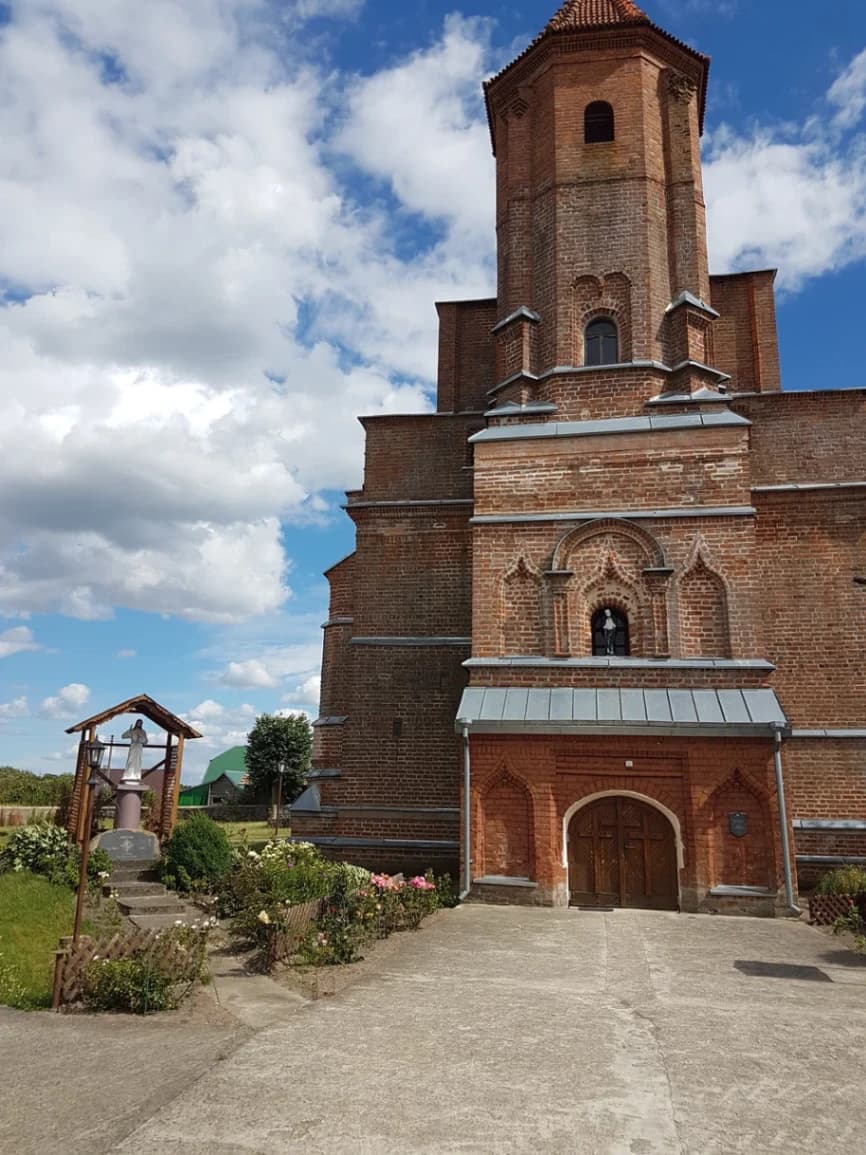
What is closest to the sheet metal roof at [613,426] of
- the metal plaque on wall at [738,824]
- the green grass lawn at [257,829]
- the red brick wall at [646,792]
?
the red brick wall at [646,792]

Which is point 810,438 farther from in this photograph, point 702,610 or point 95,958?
point 95,958

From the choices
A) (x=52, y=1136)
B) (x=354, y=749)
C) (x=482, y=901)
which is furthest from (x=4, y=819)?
(x=52, y=1136)

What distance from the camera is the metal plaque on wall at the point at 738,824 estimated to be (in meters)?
13.0

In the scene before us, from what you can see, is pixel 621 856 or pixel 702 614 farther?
pixel 702 614

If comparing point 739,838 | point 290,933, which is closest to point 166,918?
point 290,933

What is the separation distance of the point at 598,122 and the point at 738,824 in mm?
15443

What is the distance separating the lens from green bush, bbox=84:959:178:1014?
7.63 metres

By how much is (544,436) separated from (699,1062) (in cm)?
1198

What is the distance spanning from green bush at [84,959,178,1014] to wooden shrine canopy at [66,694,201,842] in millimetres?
9258

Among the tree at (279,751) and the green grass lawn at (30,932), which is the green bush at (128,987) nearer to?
the green grass lawn at (30,932)

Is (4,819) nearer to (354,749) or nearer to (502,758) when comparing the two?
(354,749)

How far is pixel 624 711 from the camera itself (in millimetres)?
13688

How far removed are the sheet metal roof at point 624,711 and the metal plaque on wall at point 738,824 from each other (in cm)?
132

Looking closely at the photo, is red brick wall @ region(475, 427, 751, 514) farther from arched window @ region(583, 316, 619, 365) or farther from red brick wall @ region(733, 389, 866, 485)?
arched window @ region(583, 316, 619, 365)
